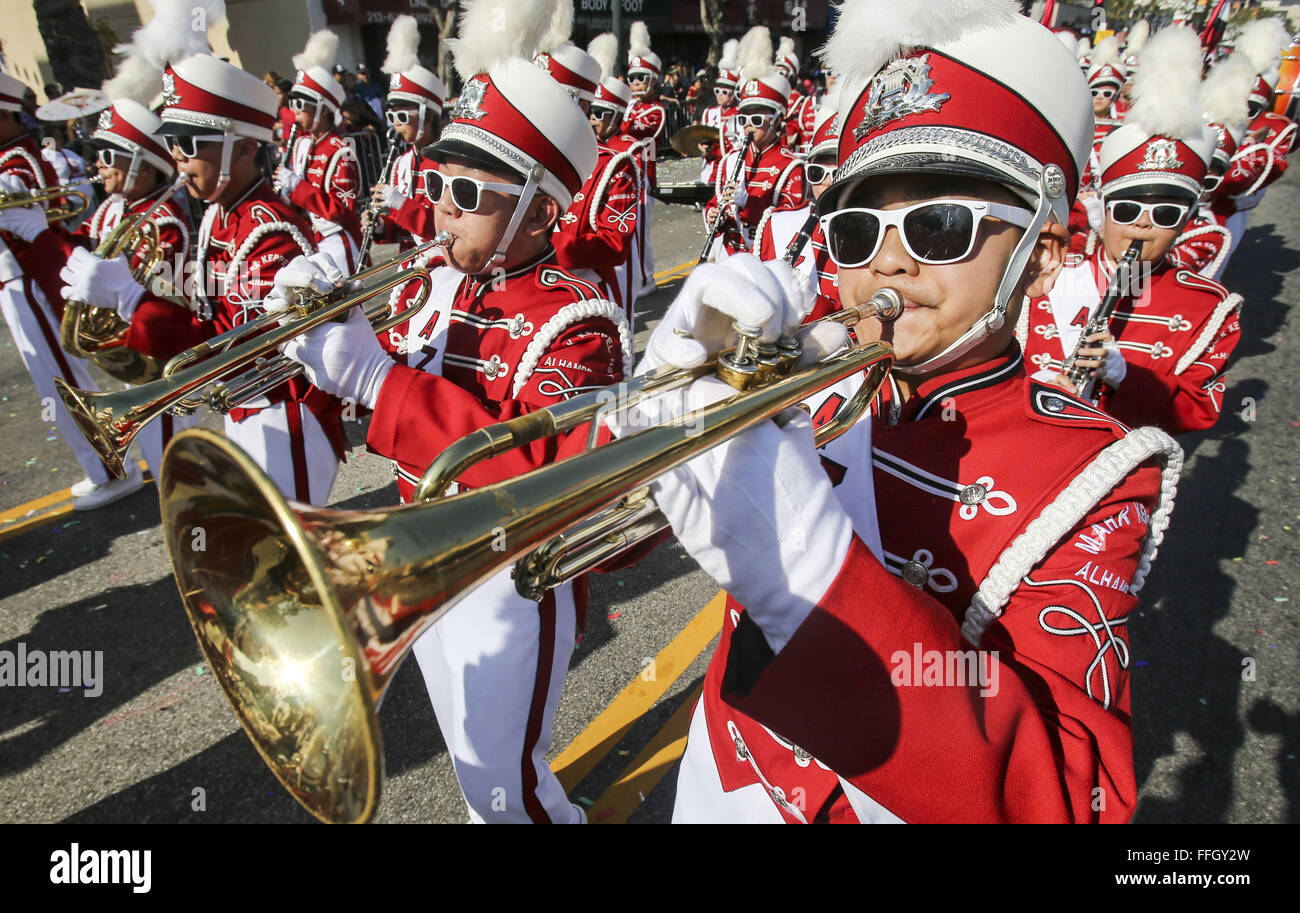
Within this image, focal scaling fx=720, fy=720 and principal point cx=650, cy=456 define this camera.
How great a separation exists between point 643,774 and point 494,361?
189 centimetres

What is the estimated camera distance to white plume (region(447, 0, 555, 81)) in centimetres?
297

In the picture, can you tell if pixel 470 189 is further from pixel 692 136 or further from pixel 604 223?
pixel 692 136

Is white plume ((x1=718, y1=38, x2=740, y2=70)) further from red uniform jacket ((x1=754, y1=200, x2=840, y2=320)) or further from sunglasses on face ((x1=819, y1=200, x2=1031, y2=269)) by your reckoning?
sunglasses on face ((x1=819, y1=200, x2=1031, y2=269))

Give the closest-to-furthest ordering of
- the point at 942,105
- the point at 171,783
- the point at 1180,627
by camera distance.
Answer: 1. the point at 942,105
2. the point at 171,783
3. the point at 1180,627

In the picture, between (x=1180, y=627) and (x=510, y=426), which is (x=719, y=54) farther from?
(x=510, y=426)

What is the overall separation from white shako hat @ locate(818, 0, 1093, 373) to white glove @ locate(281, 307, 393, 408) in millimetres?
1607

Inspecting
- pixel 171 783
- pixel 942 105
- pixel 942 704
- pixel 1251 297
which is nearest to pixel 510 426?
pixel 942 704

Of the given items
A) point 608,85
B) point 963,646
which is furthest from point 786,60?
point 963,646

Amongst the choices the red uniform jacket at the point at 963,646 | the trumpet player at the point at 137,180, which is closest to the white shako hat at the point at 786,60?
the trumpet player at the point at 137,180

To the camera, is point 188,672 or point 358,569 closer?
point 358,569

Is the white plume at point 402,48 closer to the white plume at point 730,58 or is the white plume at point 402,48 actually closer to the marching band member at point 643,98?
the marching band member at point 643,98

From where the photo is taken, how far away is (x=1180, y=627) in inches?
160

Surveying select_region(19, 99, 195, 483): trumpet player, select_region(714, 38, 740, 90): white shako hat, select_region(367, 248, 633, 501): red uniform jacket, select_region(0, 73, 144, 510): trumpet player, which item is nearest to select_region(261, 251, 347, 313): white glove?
select_region(367, 248, 633, 501): red uniform jacket

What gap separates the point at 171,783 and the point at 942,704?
3.36m
